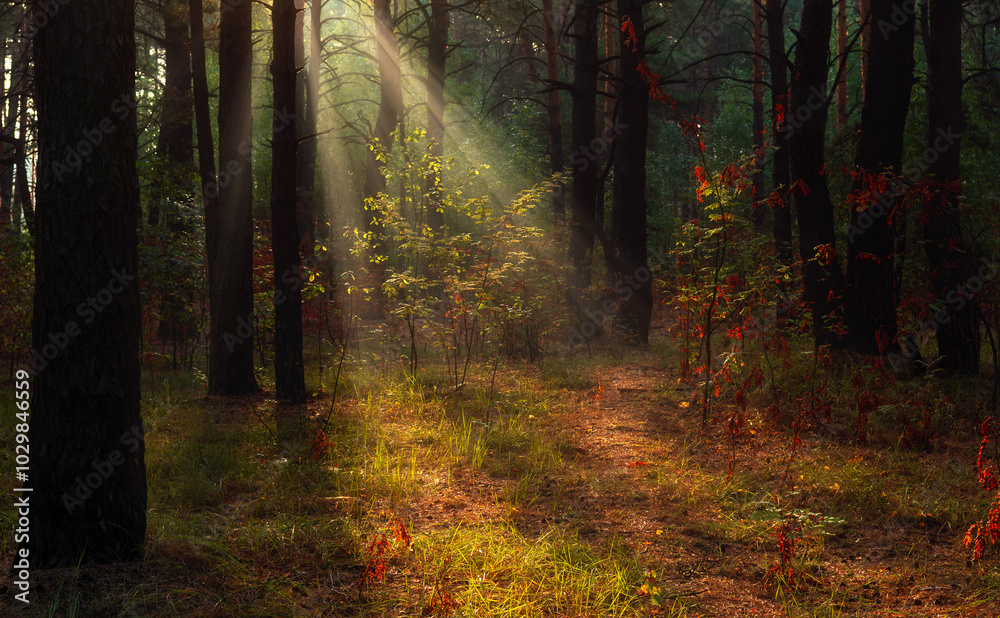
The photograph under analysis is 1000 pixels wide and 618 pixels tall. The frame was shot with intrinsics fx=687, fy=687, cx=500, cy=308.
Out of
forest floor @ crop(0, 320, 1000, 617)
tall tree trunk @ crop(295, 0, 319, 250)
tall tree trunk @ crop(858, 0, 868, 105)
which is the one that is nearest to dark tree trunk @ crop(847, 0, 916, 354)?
tall tree trunk @ crop(858, 0, 868, 105)

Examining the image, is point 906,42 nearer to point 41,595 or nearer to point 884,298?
point 884,298

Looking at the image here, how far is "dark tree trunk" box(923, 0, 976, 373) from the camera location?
7945 mm

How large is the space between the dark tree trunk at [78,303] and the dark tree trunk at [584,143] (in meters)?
9.91

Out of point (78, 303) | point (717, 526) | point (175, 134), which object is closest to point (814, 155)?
point (717, 526)

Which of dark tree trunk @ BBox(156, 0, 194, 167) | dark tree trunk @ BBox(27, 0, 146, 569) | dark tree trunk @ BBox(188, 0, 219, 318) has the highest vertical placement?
dark tree trunk @ BBox(156, 0, 194, 167)

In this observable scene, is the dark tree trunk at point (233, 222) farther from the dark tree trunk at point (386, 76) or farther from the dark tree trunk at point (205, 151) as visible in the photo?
the dark tree trunk at point (386, 76)

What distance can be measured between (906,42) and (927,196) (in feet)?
7.63

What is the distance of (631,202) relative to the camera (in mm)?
12258

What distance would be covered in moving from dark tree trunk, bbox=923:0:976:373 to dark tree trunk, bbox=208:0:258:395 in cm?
796

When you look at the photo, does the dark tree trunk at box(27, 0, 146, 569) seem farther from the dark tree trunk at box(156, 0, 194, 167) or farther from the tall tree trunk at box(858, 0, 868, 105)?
the dark tree trunk at box(156, 0, 194, 167)

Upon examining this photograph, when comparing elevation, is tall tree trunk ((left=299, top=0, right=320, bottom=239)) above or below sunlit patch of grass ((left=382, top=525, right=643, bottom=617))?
above

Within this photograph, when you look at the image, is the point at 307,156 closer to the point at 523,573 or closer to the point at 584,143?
the point at 584,143

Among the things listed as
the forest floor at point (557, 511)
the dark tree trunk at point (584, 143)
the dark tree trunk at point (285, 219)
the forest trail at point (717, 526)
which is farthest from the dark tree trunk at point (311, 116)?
the forest trail at point (717, 526)

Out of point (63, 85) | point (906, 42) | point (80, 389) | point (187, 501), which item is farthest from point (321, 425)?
point (906, 42)
